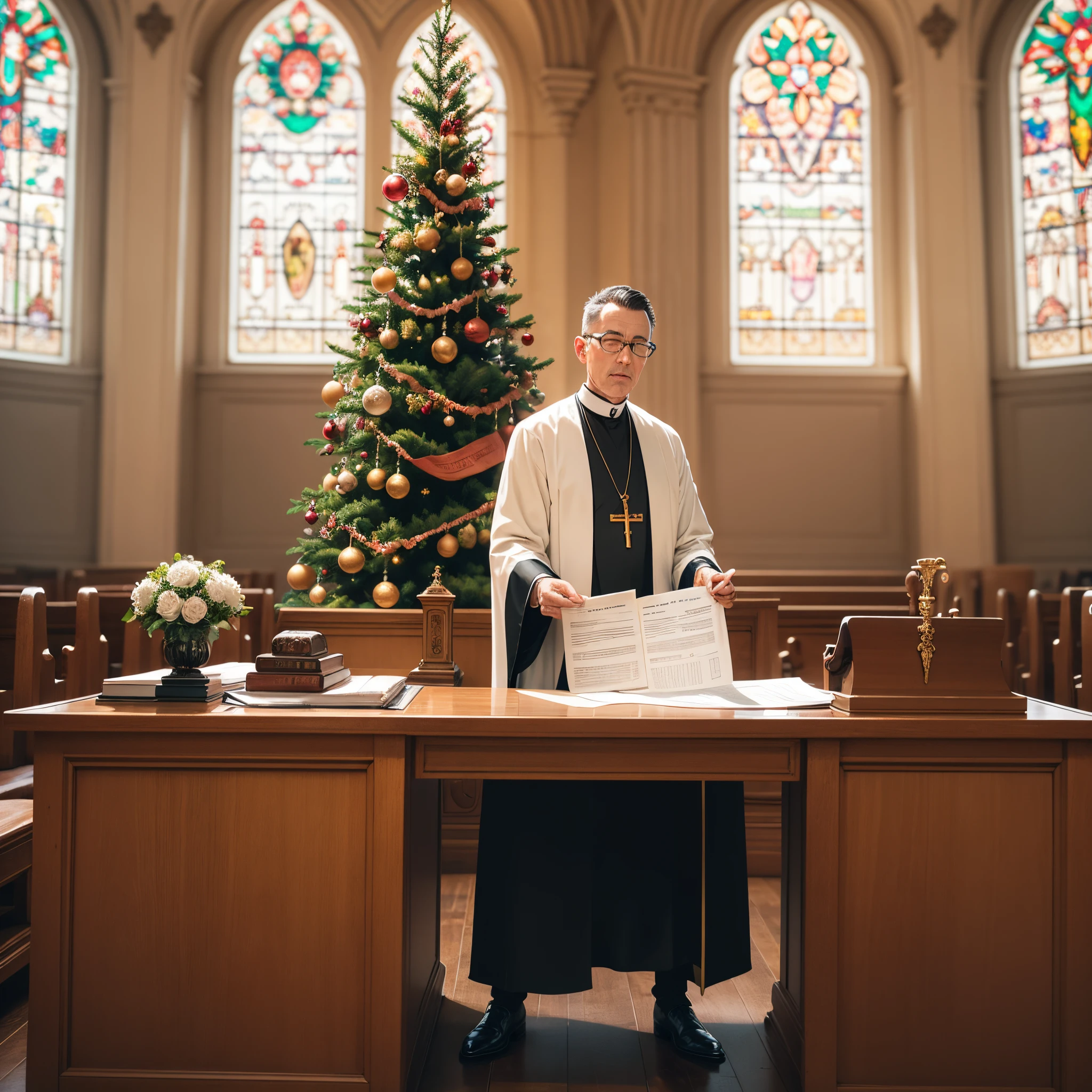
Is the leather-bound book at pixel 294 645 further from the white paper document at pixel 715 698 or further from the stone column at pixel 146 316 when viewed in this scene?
the stone column at pixel 146 316

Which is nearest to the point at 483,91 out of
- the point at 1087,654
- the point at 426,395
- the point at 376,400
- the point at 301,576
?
the point at 426,395

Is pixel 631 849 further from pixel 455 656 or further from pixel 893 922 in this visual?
pixel 455 656

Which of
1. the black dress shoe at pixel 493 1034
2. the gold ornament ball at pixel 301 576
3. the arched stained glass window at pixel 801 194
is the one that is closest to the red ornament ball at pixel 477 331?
the gold ornament ball at pixel 301 576

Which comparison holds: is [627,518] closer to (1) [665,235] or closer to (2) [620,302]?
(2) [620,302]

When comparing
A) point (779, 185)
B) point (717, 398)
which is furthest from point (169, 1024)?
point (779, 185)

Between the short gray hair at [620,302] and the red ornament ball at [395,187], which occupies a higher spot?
the red ornament ball at [395,187]

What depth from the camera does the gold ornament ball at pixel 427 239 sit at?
5.07 m

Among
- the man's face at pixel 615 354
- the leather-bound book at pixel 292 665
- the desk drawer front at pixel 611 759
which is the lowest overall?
the desk drawer front at pixel 611 759

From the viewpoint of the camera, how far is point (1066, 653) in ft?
16.2

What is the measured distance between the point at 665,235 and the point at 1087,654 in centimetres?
629

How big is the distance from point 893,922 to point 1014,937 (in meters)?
0.25

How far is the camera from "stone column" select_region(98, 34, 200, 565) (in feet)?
30.0

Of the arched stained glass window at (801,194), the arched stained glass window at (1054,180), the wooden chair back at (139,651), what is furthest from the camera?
the arched stained glass window at (801,194)

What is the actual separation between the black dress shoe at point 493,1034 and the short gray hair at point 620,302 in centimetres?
180
